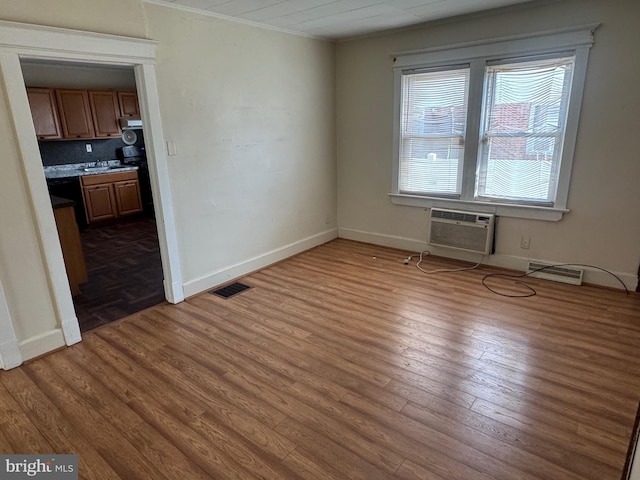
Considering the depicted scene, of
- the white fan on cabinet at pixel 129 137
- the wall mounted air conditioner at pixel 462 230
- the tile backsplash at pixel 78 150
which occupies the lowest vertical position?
the wall mounted air conditioner at pixel 462 230

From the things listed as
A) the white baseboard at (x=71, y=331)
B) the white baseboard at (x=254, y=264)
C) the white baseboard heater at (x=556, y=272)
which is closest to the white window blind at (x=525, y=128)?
the white baseboard heater at (x=556, y=272)

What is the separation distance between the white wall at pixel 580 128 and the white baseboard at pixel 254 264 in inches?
39.6

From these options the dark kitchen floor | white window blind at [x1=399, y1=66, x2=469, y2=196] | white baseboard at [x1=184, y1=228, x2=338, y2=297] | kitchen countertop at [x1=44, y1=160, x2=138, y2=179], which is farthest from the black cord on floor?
kitchen countertop at [x1=44, y1=160, x2=138, y2=179]

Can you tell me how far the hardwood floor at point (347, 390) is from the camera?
1767mm

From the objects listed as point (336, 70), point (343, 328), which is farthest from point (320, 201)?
point (343, 328)

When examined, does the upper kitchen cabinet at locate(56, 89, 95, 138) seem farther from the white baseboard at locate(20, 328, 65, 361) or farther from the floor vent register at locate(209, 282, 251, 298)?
the white baseboard at locate(20, 328, 65, 361)

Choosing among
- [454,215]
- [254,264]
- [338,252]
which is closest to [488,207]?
[454,215]

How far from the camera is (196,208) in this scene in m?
3.46

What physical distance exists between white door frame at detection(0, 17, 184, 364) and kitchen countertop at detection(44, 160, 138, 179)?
371 cm

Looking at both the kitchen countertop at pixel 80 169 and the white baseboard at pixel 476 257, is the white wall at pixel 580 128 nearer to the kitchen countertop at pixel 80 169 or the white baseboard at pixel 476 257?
the white baseboard at pixel 476 257

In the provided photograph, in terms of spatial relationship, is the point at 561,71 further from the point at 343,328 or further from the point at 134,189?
the point at 134,189

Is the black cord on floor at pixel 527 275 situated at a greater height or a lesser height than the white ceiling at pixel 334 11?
lesser

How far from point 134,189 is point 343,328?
5255 mm

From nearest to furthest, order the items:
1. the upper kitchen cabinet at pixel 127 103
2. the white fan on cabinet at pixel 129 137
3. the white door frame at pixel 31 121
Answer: the white door frame at pixel 31 121, the upper kitchen cabinet at pixel 127 103, the white fan on cabinet at pixel 129 137
